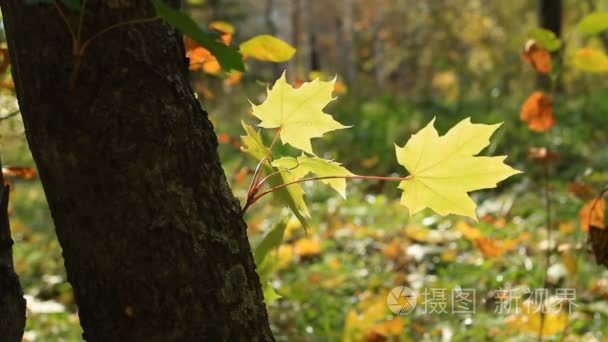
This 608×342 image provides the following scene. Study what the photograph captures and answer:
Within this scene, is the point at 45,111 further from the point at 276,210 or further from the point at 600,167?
the point at 600,167

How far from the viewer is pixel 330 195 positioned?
527 cm

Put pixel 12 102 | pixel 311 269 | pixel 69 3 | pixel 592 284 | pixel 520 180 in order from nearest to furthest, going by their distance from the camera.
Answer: pixel 69 3 → pixel 12 102 → pixel 592 284 → pixel 311 269 → pixel 520 180

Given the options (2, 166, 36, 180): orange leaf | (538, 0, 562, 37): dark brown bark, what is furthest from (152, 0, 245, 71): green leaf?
(538, 0, 562, 37): dark brown bark

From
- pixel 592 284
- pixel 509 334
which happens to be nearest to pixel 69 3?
pixel 509 334

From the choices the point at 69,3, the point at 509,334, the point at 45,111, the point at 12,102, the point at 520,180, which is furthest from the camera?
the point at 520,180

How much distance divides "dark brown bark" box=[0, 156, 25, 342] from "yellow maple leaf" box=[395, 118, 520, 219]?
1.59ft

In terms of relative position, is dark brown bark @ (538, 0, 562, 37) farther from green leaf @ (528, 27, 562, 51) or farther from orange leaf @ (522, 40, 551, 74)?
green leaf @ (528, 27, 562, 51)

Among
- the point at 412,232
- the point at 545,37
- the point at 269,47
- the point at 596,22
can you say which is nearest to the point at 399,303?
the point at 545,37

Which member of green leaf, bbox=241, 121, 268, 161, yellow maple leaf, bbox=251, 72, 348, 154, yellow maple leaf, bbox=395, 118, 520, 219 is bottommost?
yellow maple leaf, bbox=395, 118, 520, 219

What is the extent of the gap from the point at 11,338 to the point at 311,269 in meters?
2.44

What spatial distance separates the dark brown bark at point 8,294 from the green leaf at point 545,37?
1.06 meters

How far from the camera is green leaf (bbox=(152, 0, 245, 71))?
23.1 inches

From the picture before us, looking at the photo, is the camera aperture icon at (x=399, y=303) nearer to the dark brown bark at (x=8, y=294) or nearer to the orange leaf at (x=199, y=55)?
the orange leaf at (x=199, y=55)

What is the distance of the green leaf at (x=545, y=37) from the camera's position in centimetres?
146
